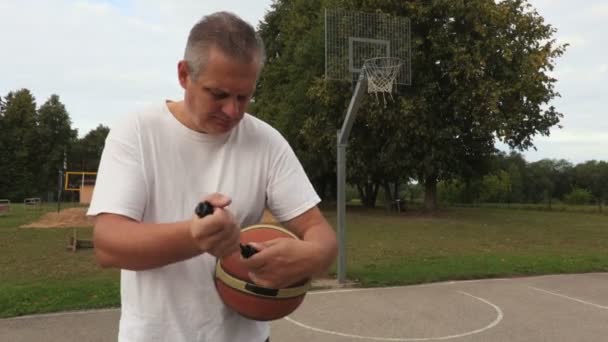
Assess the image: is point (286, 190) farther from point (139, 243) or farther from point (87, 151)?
point (87, 151)

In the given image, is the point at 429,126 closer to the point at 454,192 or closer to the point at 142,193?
the point at 142,193

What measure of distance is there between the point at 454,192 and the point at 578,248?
38.4 metres

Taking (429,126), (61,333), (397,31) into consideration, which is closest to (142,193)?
(61,333)

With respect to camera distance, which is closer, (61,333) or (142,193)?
(142,193)

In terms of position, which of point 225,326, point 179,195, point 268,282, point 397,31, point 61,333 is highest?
point 397,31

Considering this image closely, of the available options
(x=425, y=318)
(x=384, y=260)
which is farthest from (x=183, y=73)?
(x=384, y=260)

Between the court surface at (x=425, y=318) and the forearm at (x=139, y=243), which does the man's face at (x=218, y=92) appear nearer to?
the forearm at (x=139, y=243)

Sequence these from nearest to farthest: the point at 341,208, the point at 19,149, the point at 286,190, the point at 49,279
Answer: the point at 286,190
the point at 341,208
the point at 49,279
the point at 19,149

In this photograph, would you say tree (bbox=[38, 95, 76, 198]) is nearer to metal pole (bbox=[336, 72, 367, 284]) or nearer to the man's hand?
metal pole (bbox=[336, 72, 367, 284])

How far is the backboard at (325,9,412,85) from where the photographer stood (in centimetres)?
1092

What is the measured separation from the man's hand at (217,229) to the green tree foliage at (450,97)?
21172 mm

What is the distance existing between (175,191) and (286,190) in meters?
0.33

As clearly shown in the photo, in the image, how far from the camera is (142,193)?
4.28 ft

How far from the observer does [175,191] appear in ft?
4.49
